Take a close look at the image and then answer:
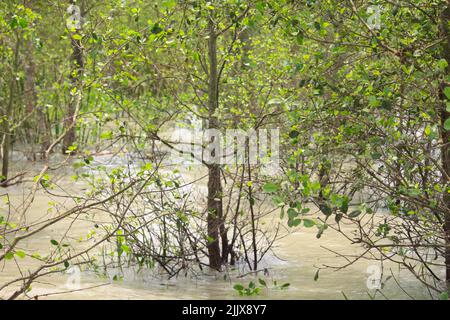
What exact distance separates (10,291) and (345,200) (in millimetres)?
2921

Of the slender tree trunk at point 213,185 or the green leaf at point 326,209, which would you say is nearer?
the green leaf at point 326,209

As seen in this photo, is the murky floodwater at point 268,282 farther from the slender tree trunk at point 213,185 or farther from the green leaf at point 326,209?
the green leaf at point 326,209

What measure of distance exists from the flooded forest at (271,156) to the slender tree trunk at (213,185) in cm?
1

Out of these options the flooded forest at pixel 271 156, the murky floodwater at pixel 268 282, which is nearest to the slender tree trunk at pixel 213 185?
the flooded forest at pixel 271 156

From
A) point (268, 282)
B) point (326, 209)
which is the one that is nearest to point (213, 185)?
point (268, 282)

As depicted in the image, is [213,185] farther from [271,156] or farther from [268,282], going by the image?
[268,282]

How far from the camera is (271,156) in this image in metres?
7.05

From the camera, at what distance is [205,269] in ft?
24.1

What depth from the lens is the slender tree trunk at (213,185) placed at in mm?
7020

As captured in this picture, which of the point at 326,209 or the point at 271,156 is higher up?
the point at 271,156

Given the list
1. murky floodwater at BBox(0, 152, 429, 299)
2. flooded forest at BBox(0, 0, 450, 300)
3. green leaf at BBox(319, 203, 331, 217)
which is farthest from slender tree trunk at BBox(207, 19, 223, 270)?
green leaf at BBox(319, 203, 331, 217)

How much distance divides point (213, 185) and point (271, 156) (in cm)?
59

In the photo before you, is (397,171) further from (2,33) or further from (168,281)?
(2,33)

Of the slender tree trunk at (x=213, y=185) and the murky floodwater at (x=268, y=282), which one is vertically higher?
the slender tree trunk at (x=213, y=185)
